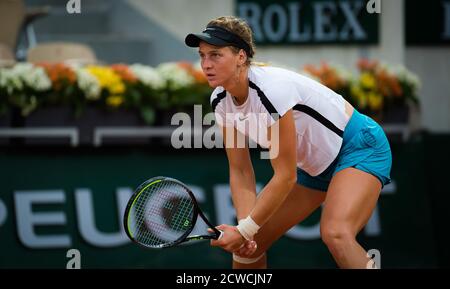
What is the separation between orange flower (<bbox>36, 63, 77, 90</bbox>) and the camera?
6.77m

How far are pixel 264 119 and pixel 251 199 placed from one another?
491 millimetres

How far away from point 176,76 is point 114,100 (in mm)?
503

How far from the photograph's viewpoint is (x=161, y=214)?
4211 millimetres

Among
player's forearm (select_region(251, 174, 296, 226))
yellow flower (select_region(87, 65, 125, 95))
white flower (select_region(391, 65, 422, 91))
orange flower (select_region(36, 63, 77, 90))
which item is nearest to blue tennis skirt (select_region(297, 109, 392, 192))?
player's forearm (select_region(251, 174, 296, 226))

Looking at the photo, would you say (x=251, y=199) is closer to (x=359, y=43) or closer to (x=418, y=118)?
(x=418, y=118)

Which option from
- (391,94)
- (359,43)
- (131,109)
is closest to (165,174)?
(131,109)

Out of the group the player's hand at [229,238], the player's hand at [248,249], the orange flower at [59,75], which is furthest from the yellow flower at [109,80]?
the player's hand at [229,238]

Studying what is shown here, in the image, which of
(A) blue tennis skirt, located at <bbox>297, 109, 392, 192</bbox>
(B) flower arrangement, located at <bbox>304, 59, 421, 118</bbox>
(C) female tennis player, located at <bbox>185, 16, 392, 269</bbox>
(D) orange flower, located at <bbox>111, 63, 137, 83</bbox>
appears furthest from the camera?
(B) flower arrangement, located at <bbox>304, 59, 421, 118</bbox>

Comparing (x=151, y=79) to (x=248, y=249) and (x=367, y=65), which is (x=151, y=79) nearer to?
(x=367, y=65)

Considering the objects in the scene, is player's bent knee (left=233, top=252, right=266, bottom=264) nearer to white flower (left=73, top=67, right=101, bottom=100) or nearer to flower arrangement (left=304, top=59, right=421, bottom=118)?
white flower (left=73, top=67, right=101, bottom=100)

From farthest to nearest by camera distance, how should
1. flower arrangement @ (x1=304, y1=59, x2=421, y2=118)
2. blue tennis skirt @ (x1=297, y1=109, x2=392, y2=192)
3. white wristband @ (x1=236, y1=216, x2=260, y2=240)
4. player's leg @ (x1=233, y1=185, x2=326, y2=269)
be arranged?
flower arrangement @ (x1=304, y1=59, x2=421, y2=118)
player's leg @ (x1=233, y1=185, x2=326, y2=269)
blue tennis skirt @ (x1=297, y1=109, x2=392, y2=192)
white wristband @ (x1=236, y1=216, x2=260, y2=240)

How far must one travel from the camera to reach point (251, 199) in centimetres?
436

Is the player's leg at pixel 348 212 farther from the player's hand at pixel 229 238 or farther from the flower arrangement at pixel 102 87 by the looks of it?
the flower arrangement at pixel 102 87

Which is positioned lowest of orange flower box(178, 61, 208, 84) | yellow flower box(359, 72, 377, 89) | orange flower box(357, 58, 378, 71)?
yellow flower box(359, 72, 377, 89)
